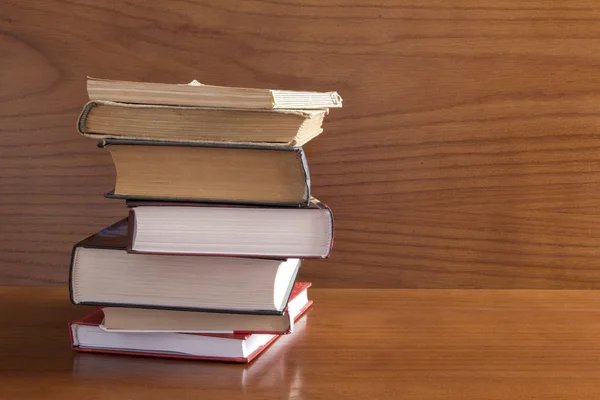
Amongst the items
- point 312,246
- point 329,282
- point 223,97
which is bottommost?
point 329,282

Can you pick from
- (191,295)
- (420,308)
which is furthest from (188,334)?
(420,308)

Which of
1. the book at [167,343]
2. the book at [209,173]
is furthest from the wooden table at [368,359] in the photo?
the book at [209,173]

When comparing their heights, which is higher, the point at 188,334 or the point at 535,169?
the point at 535,169

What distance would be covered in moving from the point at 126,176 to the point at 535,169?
1.76ft

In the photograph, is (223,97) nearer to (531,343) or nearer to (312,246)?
(312,246)

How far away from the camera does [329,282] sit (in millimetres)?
1162

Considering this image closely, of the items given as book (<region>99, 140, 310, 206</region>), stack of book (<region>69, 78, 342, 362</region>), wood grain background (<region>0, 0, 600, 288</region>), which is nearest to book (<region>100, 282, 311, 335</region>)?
stack of book (<region>69, 78, 342, 362</region>)

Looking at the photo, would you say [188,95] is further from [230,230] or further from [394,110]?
[394,110]

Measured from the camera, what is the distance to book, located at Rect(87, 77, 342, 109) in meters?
0.79

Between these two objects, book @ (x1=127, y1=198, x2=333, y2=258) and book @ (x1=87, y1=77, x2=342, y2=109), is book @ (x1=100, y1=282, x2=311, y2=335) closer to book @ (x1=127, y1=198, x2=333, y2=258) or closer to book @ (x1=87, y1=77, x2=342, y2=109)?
book @ (x1=127, y1=198, x2=333, y2=258)

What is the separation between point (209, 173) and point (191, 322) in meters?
0.14

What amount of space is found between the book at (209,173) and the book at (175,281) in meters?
0.06

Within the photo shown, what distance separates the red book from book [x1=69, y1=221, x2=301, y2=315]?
31 mm

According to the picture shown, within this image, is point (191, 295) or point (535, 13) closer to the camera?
point (191, 295)
